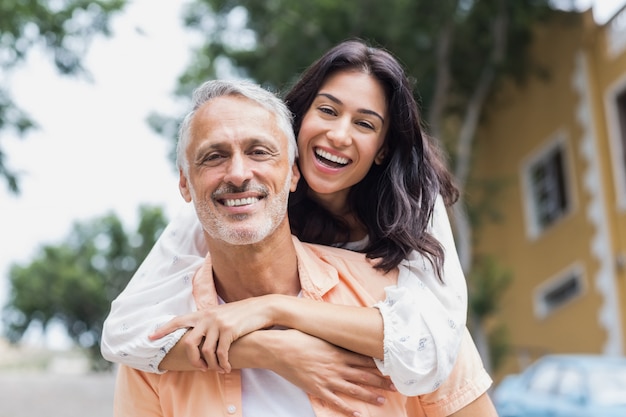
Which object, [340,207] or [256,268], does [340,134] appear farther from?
[256,268]

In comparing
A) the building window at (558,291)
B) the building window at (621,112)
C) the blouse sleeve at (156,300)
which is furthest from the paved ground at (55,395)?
the blouse sleeve at (156,300)

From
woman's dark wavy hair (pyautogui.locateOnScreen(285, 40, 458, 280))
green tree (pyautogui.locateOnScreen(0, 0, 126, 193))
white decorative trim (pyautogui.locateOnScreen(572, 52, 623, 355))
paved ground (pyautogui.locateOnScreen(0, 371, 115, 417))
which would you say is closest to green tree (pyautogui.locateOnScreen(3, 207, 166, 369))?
paved ground (pyautogui.locateOnScreen(0, 371, 115, 417))

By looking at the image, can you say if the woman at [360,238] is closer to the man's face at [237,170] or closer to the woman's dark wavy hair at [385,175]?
the woman's dark wavy hair at [385,175]

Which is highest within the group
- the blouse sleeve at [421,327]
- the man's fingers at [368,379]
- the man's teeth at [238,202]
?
the man's teeth at [238,202]

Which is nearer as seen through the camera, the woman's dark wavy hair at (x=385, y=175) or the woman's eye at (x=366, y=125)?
the woman's dark wavy hair at (x=385, y=175)

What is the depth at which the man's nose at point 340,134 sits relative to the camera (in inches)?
146

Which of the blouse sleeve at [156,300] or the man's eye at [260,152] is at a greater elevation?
the man's eye at [260,152]

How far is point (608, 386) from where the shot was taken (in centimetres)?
993

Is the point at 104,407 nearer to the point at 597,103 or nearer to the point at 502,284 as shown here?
the point at 502,284

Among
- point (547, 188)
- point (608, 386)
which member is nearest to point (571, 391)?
point (608, 386)

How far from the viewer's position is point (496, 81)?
19.6m

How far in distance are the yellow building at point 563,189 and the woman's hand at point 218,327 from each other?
15.5 m

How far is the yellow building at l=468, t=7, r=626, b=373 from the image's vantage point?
18328 millimetres

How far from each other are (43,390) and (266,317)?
19897mm
